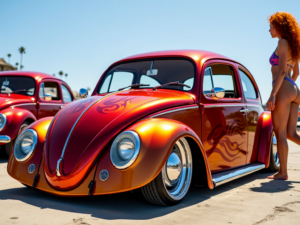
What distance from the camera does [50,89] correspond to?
8047 mm

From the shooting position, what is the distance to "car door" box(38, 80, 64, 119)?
24.5ft

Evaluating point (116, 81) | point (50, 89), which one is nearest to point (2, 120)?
point (50, 89)

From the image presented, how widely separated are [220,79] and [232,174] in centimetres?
131

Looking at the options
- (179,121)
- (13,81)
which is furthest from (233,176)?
(13,81)

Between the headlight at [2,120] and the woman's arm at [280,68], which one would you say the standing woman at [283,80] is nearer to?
the woman's arm at [280,68]

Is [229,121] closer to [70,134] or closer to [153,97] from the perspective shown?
[153,97]

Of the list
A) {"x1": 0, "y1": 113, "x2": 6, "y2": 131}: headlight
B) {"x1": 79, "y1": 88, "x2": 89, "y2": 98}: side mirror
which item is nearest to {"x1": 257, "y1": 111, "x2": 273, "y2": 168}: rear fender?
{"x1": 79, "y1": 88, "x2": 89, "y2": 98}: side mirror

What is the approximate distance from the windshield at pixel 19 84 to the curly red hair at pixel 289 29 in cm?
500

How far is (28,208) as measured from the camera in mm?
2957

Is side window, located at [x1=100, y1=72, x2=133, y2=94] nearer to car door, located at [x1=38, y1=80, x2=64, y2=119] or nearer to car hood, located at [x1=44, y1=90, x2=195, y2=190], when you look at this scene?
car hood, located at [x1=44, y1=90, x2=195, y2=190]

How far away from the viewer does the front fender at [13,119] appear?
6181mm

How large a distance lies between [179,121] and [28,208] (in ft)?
5.17

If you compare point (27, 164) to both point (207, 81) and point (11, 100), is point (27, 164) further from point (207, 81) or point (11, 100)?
point (11, 100)

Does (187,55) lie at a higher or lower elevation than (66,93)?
higher
